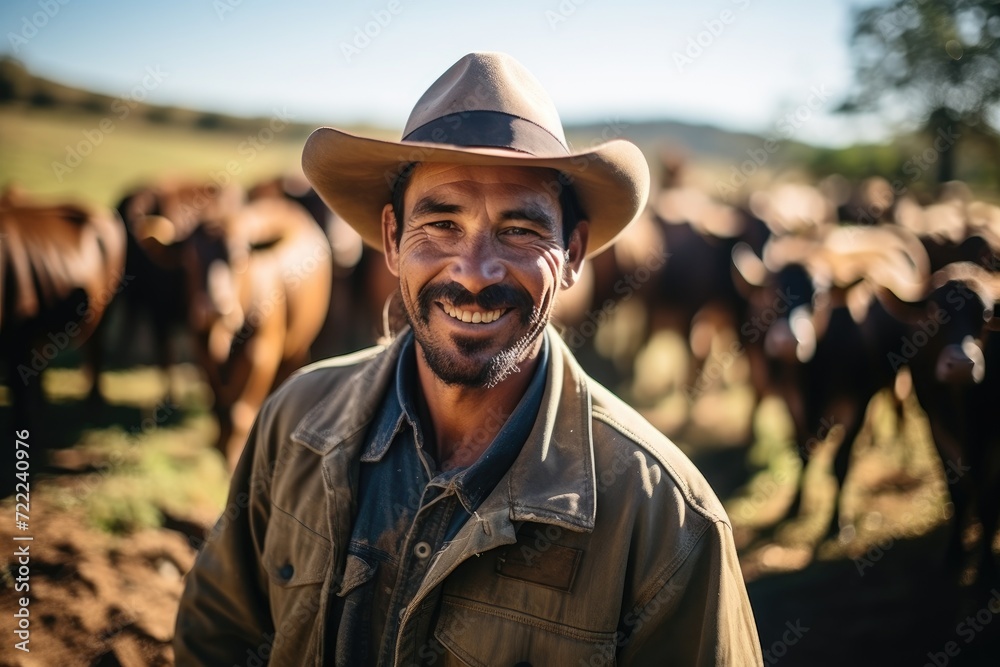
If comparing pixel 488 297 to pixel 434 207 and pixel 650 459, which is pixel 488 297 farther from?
pixel 650 459

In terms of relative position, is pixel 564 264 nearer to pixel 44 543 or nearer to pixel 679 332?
pixel 44 543

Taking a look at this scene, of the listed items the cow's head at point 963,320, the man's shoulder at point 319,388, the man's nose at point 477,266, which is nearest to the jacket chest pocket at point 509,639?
the man's shoulder at point 319,388

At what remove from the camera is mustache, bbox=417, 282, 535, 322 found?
6.37 feet

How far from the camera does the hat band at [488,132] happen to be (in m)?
1.96

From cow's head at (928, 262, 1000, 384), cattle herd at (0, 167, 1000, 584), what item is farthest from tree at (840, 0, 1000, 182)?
cow's head at (928, 262, 1000, 384)

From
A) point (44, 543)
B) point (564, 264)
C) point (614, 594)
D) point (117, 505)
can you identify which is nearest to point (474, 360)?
point (564, 264)

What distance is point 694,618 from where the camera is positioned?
178 cm

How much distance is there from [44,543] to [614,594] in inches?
146

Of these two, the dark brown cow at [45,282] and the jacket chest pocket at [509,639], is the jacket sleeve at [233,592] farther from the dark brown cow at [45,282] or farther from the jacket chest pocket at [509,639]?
the dark brown cow at [45,282]

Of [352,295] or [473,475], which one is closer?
[473,475]

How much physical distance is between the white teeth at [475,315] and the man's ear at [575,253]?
335mm

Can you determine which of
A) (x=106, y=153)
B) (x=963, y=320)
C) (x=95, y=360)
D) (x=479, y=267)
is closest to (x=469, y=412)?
(x=479, y=267)

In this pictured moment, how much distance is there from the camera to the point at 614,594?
1.76 m

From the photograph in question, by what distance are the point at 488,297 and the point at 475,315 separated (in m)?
0.07
